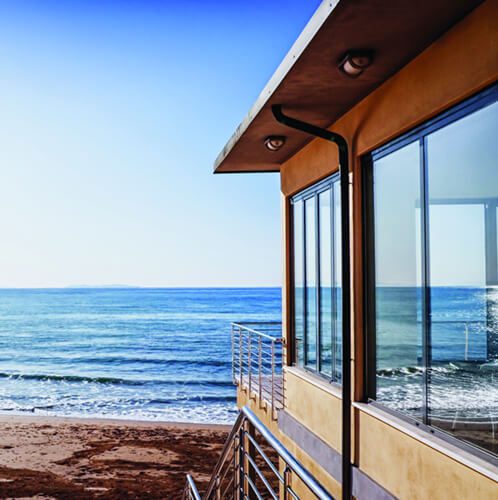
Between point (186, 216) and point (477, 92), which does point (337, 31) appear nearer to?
point (477, 92)

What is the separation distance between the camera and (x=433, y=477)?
12.7ft

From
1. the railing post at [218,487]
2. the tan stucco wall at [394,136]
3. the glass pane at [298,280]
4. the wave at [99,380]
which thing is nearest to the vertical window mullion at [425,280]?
the tan stucco wall at [394,136]

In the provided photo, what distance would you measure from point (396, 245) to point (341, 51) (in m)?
1.38

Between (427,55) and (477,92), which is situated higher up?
(427,55)

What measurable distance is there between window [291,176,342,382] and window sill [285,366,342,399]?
0.20 ft

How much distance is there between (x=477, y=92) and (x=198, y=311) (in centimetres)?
5669

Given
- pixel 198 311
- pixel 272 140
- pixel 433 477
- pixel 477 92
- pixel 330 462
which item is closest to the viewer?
pixel 477 92

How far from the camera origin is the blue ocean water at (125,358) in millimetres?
23406

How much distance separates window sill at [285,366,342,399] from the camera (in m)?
5.72

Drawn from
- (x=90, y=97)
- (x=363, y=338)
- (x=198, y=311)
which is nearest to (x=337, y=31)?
(x=363, y=338)

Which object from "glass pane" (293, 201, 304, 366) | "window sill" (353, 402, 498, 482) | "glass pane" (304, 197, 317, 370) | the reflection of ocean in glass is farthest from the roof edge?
"window sill" (353, 402, 498, 482)

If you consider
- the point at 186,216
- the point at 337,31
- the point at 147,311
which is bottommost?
the point at 147,311

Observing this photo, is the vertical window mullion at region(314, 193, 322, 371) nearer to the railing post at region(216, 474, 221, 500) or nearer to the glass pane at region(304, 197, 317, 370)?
the glass pane at region(304, 197, 317, 370)

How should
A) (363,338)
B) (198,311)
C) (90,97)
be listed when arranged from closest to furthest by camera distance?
(363,338)
(90,97)
(198,311)
